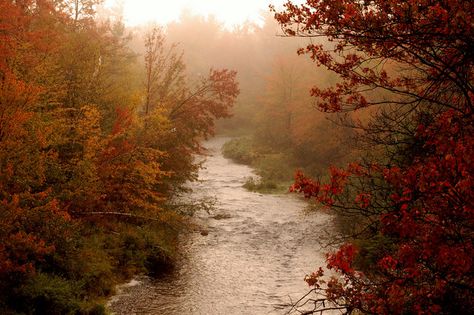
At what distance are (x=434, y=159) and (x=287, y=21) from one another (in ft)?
8.47

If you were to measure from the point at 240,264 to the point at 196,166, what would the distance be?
509 cm

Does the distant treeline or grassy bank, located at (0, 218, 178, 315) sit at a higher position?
A: the distant treeline

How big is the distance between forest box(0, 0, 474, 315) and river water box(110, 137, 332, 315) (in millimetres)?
731

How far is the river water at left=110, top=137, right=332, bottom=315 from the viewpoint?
12.3 meters

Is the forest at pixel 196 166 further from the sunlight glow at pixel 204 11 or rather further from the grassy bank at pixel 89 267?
the sunlight glow at pixel 204 11

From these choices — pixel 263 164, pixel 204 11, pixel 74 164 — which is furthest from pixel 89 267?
pixel 204 11

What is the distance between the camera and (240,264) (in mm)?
15789

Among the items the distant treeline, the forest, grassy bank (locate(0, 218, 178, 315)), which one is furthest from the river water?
the distant treeline

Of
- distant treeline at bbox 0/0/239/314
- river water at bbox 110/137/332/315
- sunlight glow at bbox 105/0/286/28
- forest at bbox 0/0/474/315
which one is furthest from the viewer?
sunlight glow at bbox 105/0/286/28

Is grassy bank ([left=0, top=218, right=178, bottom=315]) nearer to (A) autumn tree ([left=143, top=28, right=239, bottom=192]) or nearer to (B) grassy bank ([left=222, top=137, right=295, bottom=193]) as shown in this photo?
(A) autumn tree ([left=143, top=28, right=239, bottom=192])

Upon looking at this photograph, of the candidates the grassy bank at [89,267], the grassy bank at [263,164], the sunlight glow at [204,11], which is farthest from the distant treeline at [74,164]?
the sunlight glow at [204,11]

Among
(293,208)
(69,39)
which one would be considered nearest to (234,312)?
(69,39)

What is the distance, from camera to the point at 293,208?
2453cm

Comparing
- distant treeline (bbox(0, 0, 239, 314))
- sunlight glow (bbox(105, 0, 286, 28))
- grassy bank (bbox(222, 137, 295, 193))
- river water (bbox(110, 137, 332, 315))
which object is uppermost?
sunlight glow (bbox(105, 0, 286, 28))
